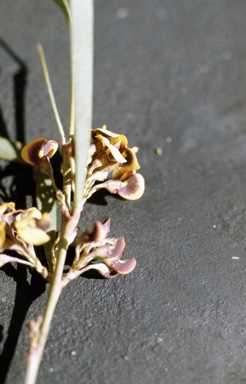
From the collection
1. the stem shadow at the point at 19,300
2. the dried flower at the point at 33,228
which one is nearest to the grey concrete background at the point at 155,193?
the stem shadow at the point at 19,300

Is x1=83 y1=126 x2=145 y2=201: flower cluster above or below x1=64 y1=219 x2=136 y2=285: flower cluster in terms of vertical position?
above

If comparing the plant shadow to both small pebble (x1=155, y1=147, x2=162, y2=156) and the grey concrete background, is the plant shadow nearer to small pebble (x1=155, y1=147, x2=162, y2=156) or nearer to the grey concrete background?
the grey concrete background

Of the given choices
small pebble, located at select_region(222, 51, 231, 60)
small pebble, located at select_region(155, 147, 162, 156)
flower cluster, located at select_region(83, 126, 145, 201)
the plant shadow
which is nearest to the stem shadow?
the plant shadow

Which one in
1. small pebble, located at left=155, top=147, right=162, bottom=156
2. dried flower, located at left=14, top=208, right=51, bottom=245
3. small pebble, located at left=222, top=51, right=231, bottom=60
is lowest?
small pebble, located at left=155, top=147, right=162, bottom=156

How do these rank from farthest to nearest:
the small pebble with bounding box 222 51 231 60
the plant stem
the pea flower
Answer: the small pebble with bounding box 222 51 231 60 → the pea flower → the plant stem

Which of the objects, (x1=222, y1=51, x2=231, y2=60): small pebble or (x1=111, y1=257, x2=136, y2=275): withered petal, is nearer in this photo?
(x1=111, y1=257, x2=136, y2=275): withered petal

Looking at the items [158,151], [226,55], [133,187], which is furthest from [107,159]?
[226,55]

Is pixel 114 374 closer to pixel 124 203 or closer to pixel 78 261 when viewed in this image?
pixel 78 261

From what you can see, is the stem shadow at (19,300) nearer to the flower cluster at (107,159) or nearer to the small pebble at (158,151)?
the flower cluster at (107,159)
